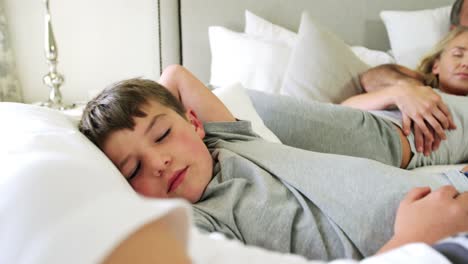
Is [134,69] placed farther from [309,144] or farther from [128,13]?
[309,144]

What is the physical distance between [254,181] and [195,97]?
1.26 feet

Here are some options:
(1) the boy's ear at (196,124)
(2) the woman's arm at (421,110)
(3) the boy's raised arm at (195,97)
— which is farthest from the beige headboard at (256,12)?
(1) the boy's ear at (196,124)

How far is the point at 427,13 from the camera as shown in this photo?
193 cm

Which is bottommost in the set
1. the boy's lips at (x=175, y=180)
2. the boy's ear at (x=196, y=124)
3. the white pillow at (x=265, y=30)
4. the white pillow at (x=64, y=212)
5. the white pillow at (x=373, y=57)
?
the white pillow at (x=373, y=57)

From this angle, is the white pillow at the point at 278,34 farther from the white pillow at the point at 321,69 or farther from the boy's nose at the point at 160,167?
the boy's nose at the point at 160,167

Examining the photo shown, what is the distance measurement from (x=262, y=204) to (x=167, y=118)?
0.26 m

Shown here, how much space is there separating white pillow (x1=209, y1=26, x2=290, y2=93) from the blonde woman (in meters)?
0.42

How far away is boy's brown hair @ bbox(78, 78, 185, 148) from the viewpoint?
0.76 meters

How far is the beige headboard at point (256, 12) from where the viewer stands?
6.85 ft

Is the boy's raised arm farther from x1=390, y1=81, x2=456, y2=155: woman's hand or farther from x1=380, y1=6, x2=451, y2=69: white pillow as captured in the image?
x1=380, y1=6, x2=451, y2=69: white pillow

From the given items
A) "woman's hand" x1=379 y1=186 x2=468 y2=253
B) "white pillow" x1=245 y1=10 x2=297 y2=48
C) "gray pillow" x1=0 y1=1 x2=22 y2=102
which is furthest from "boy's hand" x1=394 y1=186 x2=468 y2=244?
"gray pillow" x1=0 y1=1 x2=22 y2=102

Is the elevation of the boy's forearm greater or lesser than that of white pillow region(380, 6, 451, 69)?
lesser

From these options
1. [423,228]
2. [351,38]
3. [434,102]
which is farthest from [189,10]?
[423,228]

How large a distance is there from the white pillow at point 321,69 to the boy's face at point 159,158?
89 cm
